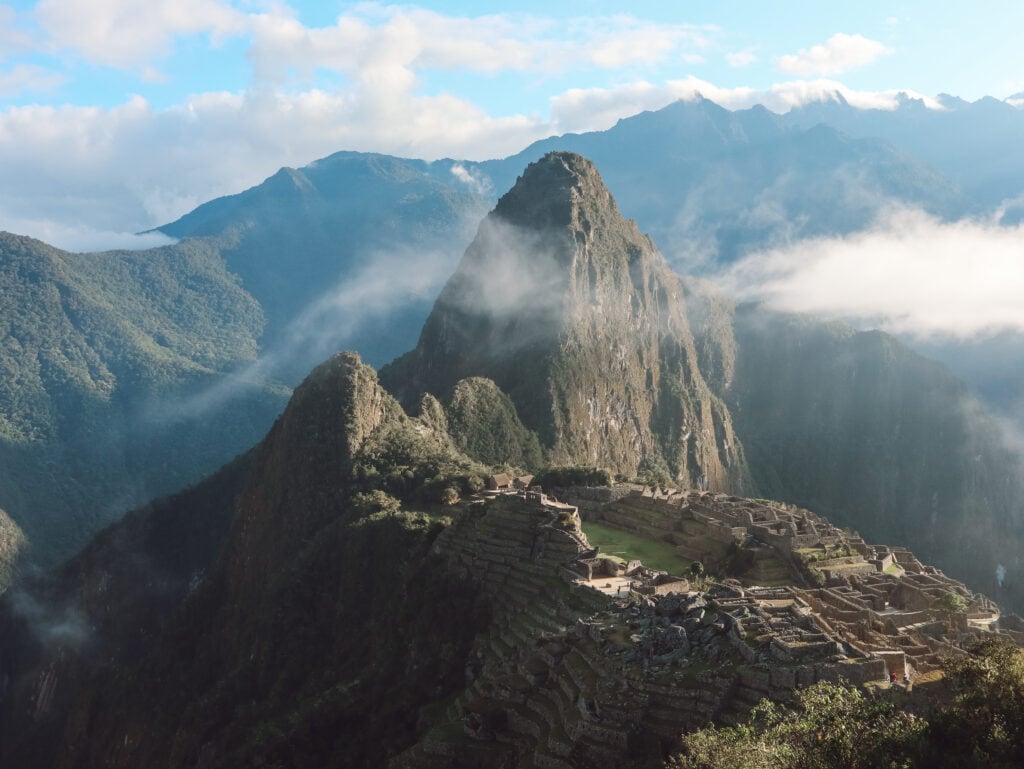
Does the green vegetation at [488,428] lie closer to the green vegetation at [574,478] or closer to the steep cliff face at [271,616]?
the steep cliff face at [271,616]

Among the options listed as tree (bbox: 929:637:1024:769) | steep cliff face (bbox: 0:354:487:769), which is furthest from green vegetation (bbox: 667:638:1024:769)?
steep cliff face (bbox: 0:354:487:769)

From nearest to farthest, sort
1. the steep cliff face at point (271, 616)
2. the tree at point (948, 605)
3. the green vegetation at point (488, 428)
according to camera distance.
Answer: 1. the tree at point (948, 605)
2. the steep cliff face at point (271, 616)
3. the green vegetation at point (488, 428)

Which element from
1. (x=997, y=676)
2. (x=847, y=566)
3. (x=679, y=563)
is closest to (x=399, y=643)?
(x=679, y=563)

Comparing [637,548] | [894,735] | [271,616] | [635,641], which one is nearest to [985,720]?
[894,735]

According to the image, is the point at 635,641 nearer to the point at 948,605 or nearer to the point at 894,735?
the point at 894,735

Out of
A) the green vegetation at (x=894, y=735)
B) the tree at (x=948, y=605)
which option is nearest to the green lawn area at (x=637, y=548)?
the tree at (x=948, y=605)

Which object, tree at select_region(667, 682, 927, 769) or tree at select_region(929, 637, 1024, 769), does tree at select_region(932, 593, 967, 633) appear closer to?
tree at select_region(929, 637, 1024, 769)
